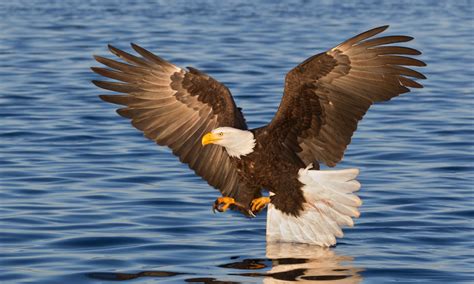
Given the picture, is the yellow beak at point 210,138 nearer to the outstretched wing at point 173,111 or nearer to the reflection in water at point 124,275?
the outstretched wing at point 173,111

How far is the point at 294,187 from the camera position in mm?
7762

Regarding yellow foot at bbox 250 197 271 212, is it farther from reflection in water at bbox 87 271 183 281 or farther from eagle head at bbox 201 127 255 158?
reflection in water at bbox 87 271 183 281

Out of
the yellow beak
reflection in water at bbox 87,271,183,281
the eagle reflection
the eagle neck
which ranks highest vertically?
the yellow beak

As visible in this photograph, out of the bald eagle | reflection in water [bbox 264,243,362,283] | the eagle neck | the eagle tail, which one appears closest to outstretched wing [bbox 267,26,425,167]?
the bald eagle

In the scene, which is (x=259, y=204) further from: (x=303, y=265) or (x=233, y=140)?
(x=303, y=265)

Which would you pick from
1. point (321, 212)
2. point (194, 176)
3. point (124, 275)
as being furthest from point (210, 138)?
point (194, 176)

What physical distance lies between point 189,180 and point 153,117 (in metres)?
1.56

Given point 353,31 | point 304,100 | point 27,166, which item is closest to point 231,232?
point 304,100

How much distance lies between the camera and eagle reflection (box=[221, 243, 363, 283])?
6953 mm

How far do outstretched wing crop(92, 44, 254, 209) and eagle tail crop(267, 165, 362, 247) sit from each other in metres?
0.59

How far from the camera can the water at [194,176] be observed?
23.8ft

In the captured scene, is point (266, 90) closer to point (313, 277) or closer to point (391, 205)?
point (391, 205)

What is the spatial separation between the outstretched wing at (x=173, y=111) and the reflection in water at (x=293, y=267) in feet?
2.71

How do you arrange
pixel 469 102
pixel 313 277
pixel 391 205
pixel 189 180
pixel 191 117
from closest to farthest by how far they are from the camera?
pixel 313 277
pixel 191 117
pixel 391 205
pixel 189 180
pixel 469 102
